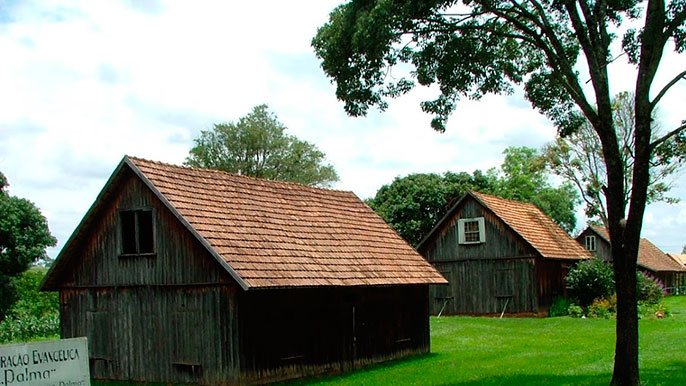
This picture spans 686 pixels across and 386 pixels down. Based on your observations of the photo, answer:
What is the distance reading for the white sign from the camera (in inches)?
423

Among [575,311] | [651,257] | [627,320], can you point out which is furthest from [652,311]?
[651,257]

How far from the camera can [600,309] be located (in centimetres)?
4072

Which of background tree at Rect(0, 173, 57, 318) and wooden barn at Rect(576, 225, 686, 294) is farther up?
background tree at Rect(0, 173, 57, 318)

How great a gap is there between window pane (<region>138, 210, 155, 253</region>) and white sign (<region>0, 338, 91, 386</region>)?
Result: 35.6 feet

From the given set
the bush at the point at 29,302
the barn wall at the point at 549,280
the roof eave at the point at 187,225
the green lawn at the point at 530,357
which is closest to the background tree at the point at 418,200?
the barn wall at the point at 549,280

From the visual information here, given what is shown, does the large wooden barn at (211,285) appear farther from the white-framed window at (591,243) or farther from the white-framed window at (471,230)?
the white-framed window at (591,243)

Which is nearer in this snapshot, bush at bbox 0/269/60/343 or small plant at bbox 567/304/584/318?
bush at bbox 0/269/60/343

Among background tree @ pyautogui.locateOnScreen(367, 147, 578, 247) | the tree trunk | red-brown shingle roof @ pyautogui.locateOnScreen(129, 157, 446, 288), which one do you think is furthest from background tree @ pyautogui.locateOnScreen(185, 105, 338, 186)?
the tree trunk

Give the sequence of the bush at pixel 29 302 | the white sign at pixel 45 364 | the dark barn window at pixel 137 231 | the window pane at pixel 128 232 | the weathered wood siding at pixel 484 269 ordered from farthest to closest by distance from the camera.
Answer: the weathered wood siding at pixel 484 269, the bush at pixel 29 302, the window pane at pixel 128 232, the dark barn window at pixel 137 231, the white sign at pixel 45 364

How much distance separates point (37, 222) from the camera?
42.3 meters

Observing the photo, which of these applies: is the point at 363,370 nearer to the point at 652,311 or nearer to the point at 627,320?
the point at 627,320

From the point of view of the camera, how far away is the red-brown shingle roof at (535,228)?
42.6 meters

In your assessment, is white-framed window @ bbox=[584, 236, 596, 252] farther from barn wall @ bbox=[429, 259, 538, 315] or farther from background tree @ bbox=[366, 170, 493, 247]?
barn wall @ bbox=[429, 259, 538, 315]

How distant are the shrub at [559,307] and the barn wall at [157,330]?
25836mm
